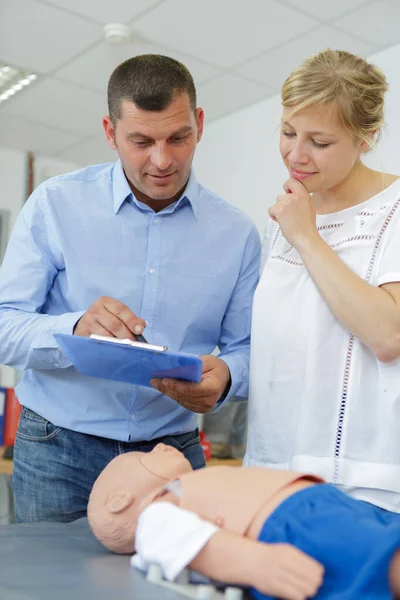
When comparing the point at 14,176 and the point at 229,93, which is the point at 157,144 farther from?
the point at 14,176

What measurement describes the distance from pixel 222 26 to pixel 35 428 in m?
2.61

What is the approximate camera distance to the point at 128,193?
1.65m

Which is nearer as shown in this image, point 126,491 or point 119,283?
point 126,491

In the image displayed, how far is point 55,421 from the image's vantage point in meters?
1.54

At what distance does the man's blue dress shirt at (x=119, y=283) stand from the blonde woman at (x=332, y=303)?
8.0 inches

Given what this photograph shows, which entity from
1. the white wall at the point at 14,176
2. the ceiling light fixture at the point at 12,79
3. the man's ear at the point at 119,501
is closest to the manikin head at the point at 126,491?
the man's ear at the point at 119,501

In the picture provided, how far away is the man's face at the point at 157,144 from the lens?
1.54 meters

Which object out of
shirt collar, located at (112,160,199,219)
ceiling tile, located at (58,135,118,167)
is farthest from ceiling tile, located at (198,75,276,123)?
shirt collar, located at (112,160,199,219)

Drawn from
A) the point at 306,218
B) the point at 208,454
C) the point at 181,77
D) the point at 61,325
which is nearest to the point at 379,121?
the point at 306,218

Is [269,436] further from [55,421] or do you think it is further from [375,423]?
[55,421]

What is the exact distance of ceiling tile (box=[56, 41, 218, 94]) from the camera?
383cm

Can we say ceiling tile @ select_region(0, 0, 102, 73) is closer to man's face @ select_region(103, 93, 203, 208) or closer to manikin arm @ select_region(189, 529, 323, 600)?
man's face @ select_region(103, 93, 203, 208)

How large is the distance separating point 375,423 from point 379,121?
603 millimetres

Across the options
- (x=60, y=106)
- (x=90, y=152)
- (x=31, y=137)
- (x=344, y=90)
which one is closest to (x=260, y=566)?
(x=344, y=90)
